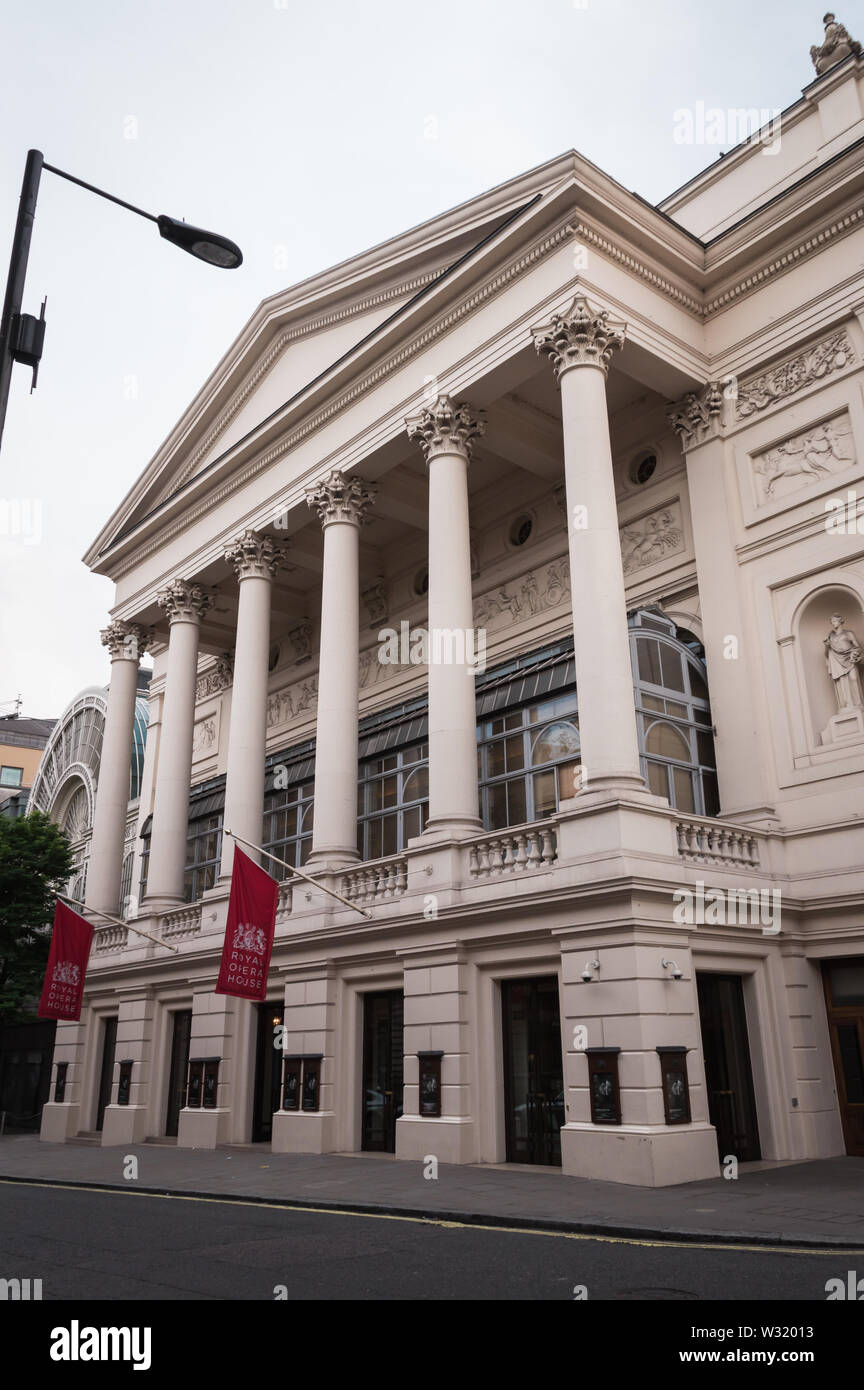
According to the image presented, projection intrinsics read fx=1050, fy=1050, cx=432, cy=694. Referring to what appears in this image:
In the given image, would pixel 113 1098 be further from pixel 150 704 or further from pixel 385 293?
pixel 385 293

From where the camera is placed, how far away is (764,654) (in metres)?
21.6

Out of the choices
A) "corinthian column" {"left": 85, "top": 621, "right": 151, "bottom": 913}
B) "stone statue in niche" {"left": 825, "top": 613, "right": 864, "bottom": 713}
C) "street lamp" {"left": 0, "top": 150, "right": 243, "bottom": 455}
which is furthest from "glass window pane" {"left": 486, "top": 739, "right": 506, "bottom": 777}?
"street lamp" {"left": 0, "top": 150, "right": 243, "bottom": 455}

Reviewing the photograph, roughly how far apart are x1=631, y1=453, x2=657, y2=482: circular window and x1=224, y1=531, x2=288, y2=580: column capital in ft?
34.8

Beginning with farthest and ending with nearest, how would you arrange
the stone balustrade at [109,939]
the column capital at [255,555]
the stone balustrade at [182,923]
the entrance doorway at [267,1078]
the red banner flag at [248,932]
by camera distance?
1. the stone balustrade at [109,939]
2. the column capital at [255,555]
3. the stone balustrade at [182,923]
4. the entrance doorway at [267,1078]
5. the red banner flag at [248,932]

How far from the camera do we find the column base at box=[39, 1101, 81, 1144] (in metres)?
30.6

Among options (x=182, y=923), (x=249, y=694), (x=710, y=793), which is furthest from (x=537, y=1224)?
(x=249, y=694)

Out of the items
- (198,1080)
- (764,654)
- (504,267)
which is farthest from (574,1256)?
(504,267)

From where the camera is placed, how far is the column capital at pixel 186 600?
33250 mm

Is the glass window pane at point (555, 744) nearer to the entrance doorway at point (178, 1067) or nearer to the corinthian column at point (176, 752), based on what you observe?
the entrance doorway at point (178, 1067)

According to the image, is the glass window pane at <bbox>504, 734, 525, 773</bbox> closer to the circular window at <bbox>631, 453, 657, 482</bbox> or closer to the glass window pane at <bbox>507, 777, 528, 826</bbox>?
the glass window pane at <bbox>507, 777, 528, 826</bbox>

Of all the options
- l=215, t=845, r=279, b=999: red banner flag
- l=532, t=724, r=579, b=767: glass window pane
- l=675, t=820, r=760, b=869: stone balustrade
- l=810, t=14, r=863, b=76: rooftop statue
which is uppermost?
l=810, t=14, r=863, b=76: rooftop statue

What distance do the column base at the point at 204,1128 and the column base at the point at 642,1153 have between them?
11.1 meters

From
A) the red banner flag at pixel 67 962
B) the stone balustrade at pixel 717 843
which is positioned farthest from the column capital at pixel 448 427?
the red banner flag at pixel 67 962

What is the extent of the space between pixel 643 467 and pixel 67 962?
63.6 feet
